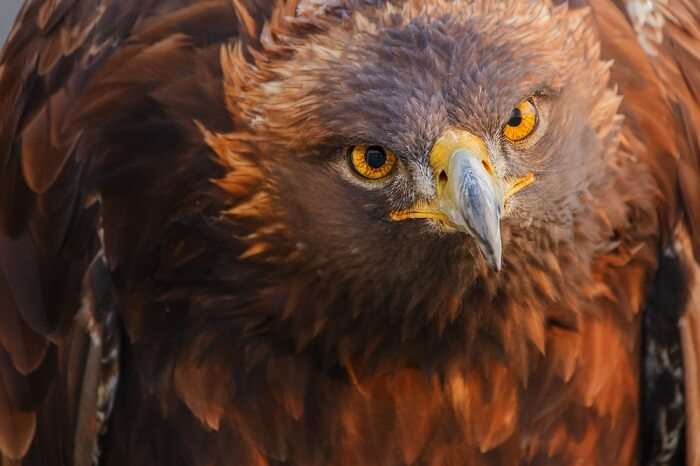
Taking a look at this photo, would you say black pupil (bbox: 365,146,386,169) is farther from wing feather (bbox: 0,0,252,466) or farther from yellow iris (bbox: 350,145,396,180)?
wing feather (bbox: 0,0,252,466)

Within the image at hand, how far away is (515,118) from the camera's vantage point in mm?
3342

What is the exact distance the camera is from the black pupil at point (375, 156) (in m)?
3.32

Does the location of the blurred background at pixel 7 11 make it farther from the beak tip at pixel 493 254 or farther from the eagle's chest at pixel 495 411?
the beak tip at pixel 493 254

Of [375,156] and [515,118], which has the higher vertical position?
[515,118]

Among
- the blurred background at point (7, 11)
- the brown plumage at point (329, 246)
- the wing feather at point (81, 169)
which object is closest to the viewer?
the brown plumage at point (329, 246)

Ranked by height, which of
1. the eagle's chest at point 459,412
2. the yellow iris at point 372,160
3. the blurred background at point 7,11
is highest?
the yellow iris at point 372,160

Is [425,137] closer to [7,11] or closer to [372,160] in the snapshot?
[372,160]

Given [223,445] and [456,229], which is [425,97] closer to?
[456,229]

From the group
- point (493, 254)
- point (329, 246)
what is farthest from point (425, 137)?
point (329, 246)

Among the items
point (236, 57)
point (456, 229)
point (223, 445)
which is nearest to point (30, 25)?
point (236, 57)

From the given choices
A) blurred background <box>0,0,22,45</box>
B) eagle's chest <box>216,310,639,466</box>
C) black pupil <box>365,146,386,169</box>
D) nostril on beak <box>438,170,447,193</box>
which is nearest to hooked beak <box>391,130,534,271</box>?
nostril on beak <box>438,170,447,193</box>

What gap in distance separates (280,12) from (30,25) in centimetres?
82

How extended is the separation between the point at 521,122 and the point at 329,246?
0.49m

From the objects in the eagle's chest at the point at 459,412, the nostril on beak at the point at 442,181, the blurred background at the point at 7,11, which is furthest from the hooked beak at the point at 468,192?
the blurred background at the point at 7,11
